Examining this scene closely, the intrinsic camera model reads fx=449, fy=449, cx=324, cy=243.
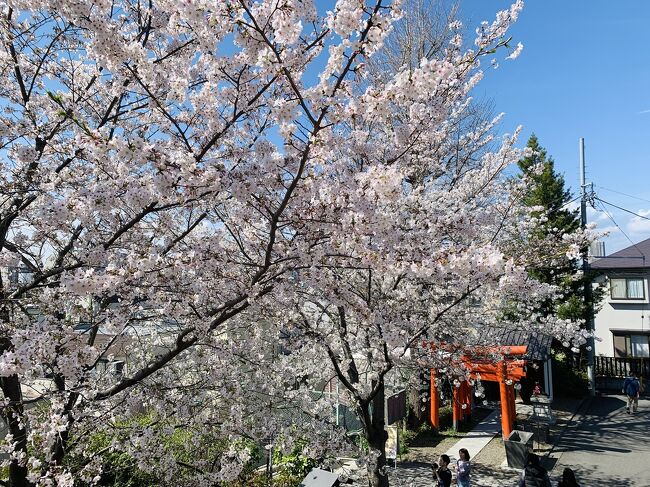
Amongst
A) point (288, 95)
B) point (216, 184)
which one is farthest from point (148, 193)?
point (288, 95)

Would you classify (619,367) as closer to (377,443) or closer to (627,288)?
(627,288)

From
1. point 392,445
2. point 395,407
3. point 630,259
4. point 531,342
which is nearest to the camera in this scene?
point 392,445

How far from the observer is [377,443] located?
7727 millimetres

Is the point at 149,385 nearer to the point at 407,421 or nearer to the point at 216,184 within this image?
the point at 216,184

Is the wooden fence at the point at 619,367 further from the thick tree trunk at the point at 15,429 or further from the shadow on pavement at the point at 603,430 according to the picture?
the thick tree trunk at the point at 15,429

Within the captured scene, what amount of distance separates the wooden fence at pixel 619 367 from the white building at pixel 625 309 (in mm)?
2727

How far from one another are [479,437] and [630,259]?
54.2 ft

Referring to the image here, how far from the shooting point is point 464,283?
4324 millimetres

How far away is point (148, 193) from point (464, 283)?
295 cm

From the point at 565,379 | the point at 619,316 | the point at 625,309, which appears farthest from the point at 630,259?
the point at 565,379

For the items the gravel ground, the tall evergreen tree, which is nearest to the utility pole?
the tall evergreen tree

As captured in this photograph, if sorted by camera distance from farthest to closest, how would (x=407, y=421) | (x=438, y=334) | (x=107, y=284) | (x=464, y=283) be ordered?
(x=407, y=421), (x=438, y=334), (x=464, y=283), (x=107, y=284)

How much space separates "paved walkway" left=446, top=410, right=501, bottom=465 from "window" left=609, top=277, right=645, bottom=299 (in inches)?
532

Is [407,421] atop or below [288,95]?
below
